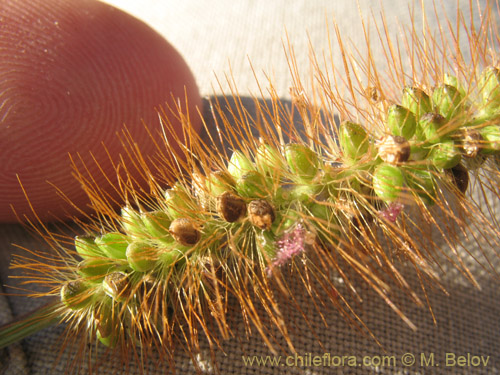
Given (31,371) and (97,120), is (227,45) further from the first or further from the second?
(31,371)

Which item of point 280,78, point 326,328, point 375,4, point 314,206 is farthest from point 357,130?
point 375,4

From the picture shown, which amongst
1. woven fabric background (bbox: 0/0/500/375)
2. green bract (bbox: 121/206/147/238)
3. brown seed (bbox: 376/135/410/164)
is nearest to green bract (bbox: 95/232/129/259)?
green bract (bbox: 121/206/147/238)

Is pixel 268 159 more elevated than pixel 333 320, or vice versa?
pixel 268 159

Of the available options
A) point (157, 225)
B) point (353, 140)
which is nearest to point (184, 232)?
point (157, 225)

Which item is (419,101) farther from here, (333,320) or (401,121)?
(333,320)

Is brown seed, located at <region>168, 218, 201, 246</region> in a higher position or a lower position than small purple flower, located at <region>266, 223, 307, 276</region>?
higher

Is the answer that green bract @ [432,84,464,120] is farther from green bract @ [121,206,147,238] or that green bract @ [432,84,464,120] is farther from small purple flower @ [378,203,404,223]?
green bract @ [121,206,147,238]
